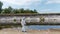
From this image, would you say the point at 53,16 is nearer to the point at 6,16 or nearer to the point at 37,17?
the point at 37,17

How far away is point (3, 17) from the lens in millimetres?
15758

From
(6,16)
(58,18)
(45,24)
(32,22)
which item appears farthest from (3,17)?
(58,18)

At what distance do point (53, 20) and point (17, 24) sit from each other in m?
3.01

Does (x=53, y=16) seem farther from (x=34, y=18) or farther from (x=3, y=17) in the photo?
(x=3, y=17)

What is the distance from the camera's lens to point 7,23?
52.5 feet

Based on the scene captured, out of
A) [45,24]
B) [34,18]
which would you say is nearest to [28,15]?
[34,18]

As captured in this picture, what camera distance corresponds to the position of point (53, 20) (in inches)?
608

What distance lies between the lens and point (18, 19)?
1556 cm

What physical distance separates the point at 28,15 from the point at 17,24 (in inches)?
51.4

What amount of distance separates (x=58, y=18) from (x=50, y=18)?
0.66 metres

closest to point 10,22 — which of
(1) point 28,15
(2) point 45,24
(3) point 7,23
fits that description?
(3) point 7,23

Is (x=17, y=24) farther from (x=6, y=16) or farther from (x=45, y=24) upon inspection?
(x=45, y=24)

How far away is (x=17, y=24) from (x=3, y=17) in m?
1.31

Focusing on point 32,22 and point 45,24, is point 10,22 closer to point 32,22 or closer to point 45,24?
point 32,22
